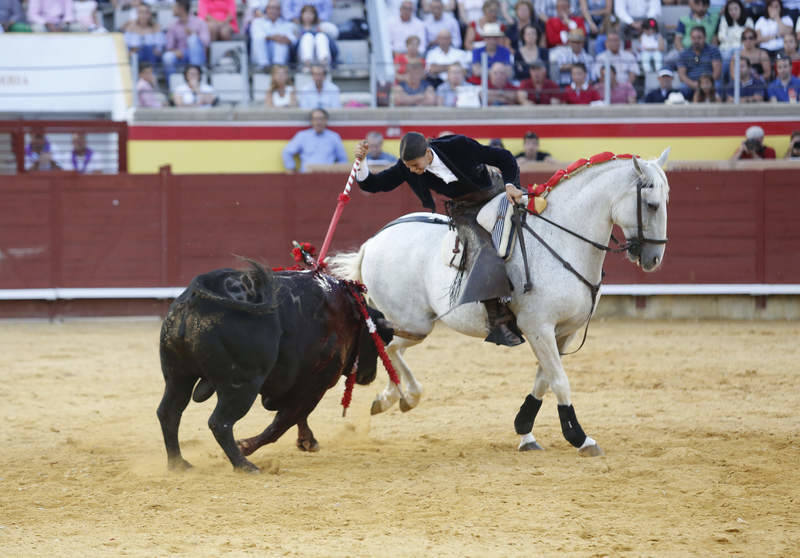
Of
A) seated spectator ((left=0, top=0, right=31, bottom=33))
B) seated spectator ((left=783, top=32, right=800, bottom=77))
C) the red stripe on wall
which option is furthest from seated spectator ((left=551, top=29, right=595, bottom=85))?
seated spectator ((left=0, top=0, right=31, bottom=33))

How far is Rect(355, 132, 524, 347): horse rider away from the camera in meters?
5.83

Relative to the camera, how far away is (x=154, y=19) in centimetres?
1493

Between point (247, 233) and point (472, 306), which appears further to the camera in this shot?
point (247, 233)

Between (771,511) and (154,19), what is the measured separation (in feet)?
40.7

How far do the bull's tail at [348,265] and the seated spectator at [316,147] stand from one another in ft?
21.2

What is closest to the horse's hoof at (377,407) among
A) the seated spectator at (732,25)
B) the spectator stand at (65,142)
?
the spectator stand at (65,142)

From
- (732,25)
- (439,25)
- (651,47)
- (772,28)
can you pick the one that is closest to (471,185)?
(651,47)

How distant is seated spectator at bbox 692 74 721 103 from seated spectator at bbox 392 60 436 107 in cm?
338

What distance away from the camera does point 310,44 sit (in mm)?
13992

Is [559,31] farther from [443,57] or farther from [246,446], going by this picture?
[246,446]

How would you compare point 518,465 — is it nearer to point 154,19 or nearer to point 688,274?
point 688,274

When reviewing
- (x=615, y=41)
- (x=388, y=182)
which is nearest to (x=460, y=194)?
(x=388, y=182)

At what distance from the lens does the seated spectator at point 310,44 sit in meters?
14.0

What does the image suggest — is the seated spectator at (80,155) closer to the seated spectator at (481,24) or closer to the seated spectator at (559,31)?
the seated spectator at (481,24)
